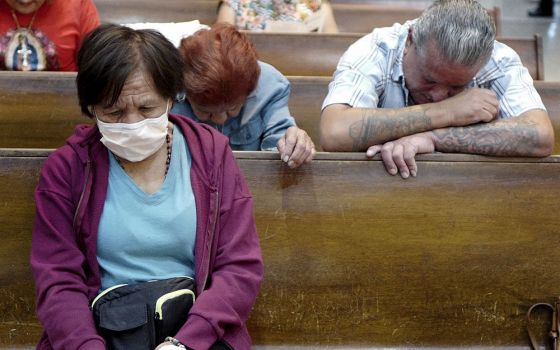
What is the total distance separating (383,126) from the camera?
89.7 inches

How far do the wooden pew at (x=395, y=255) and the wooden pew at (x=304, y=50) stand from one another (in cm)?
144

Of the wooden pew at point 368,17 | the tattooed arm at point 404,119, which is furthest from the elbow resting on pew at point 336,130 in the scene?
the wooden pew at point 368,17

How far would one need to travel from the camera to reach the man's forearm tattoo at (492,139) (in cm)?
224

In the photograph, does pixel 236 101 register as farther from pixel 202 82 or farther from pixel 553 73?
pixel 553 73

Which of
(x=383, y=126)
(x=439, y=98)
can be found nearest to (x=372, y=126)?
(x=383, y=126)

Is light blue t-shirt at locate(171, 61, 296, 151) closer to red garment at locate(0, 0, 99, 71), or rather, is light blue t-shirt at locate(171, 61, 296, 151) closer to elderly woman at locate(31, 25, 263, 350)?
elderly woman at locate(31, 25, 263, 350)

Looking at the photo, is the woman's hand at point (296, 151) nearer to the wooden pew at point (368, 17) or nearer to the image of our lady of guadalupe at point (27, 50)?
the image of our lady of guadalupe at point (27, 50)

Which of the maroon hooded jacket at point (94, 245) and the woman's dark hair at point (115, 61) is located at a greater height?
the woman's dark hair at point (115, 61)

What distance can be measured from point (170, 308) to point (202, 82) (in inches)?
29.3

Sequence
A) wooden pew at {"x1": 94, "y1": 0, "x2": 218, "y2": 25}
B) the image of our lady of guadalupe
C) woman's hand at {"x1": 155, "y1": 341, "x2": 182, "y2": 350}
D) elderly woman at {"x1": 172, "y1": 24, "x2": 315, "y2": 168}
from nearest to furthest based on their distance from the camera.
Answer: woman's hand at {"x1": 155, "y1": 341, "x2": 182, "y2": 350}, elderly woman at {"x1": 172, "y1": 24, "x2": 315, "y2": 168}, the image of our lady of guadalupe, wooden pew at {"x1": 94, "y1": 0, "x2": 218, "y2": 25}

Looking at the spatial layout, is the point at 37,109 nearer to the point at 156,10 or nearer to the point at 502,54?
the point at 502,54

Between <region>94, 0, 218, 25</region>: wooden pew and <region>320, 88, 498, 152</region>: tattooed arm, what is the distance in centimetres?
213

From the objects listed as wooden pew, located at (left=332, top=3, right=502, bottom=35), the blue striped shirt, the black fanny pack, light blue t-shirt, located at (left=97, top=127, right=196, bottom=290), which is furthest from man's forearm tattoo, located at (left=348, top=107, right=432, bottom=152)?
wooden pew, located at (left=332, top=3, right=502, bottom=35)

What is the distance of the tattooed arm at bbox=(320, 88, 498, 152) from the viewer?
2.28 meters
